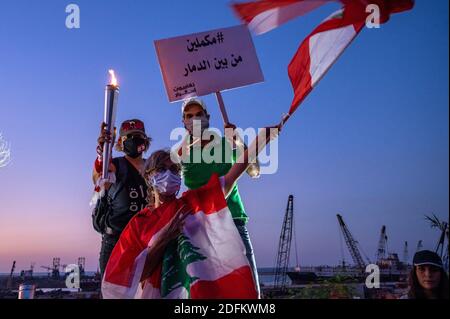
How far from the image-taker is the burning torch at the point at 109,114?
201 inches

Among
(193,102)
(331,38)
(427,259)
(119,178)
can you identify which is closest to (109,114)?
(119,178)

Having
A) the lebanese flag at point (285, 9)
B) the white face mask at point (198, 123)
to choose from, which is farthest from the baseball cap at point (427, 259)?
the white face mask at point (198, 123)

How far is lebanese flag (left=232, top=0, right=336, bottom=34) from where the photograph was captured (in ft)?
15.1

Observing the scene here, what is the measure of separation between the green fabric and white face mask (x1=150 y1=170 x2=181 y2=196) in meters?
1.01

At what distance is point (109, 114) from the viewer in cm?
520

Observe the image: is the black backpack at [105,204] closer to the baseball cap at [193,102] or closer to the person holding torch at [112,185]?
the person holding torch at [112,185]

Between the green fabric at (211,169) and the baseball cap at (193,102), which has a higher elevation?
the baseball cap at (193,102)

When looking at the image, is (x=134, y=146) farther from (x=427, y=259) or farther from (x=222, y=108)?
(x=427, y=259)

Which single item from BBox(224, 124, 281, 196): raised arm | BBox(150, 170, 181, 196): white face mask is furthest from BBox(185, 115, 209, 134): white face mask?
BBox(224, 124, 281, 196): raised arm

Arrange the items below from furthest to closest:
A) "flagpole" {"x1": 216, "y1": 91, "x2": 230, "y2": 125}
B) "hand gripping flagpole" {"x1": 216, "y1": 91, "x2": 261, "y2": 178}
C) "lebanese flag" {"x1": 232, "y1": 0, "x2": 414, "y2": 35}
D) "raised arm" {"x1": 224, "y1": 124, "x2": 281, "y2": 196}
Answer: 1. "flagpole" {"x1": 216, "y1": 91, "x2": 230, "y2": 125}
2. "hand gripping flagpole" {"x1": 216, "y1": 91, "x2": 261, "y2": 178}
3. "lebanese flag" {"x1": 232, "y1": 0, "x2": 414, "y2": 35}
4. "raised arm" {"x1": 224, "y1": 124, "x2": 281, "y2": 196}

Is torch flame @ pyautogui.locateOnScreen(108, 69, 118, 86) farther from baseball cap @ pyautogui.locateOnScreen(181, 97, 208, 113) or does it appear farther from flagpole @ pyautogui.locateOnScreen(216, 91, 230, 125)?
flagpole @ pyautogui.locateOnScreen(216, 91, 230, 125)

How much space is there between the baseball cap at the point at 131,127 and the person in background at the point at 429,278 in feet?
11.0

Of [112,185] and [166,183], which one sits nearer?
[166,183]

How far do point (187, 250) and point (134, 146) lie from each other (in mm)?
2490
